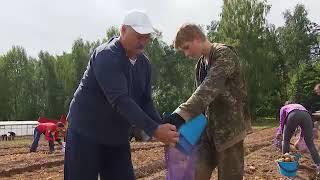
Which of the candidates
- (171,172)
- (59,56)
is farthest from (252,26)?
(171,172)

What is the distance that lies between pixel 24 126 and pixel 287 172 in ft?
107

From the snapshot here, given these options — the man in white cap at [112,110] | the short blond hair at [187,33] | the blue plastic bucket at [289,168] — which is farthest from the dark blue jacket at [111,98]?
the blue plastic bucket at [289,168]

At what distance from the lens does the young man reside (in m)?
3.95

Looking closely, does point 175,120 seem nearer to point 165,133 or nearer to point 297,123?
point 165,133

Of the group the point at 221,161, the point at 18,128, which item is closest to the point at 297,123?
the point at 221,161

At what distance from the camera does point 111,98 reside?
129 inches

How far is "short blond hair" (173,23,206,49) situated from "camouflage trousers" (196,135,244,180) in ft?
2.92

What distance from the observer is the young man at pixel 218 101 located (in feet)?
13.0

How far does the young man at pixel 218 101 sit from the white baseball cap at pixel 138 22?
2.16ft

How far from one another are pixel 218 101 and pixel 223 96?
0.08m

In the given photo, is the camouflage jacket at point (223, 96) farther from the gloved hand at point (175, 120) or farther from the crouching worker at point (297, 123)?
the crouching worker at point (297, 123)

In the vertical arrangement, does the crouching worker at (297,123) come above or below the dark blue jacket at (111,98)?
below

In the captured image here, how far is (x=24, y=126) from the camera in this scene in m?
38.0

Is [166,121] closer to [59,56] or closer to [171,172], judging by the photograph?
[171,172]
